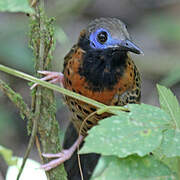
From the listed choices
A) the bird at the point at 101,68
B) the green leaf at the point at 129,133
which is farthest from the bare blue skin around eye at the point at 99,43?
the green leaf at the point at 129,133

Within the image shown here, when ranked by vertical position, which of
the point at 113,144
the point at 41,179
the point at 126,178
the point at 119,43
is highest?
the point at 119,43

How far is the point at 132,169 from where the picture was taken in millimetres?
1290

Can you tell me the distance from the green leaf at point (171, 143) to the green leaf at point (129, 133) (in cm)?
3

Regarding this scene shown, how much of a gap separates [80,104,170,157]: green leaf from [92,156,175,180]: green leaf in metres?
0.06

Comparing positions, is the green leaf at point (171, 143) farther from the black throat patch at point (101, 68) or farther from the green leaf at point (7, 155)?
the black throat patch at point (101, 68)

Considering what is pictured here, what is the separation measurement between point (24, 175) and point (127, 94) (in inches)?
43.9

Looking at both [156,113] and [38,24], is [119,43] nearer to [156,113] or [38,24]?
[38,24]

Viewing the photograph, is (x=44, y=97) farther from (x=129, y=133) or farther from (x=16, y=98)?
(x=129, y=133)

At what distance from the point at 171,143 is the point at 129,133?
16 centimetres

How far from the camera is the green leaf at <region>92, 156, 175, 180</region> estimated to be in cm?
123

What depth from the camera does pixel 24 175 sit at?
2.51 meters

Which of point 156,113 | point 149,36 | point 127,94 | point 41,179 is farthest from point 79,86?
point 149,36

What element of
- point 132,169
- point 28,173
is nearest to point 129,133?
point 132,169

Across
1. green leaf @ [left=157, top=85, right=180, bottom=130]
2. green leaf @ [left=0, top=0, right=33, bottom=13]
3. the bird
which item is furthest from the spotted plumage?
green leaf @ [left=0, top=0, right=33, bottom=13]
